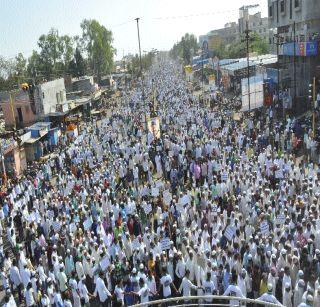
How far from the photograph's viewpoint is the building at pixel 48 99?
29516 mm

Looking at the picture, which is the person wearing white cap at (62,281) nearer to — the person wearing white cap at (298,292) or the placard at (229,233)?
the placard at (229,233)

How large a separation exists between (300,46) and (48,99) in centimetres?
1733

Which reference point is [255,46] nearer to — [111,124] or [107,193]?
[111,124]

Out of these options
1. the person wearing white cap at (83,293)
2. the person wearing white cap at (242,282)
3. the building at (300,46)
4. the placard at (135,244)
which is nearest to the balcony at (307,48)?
the building at (300,46)

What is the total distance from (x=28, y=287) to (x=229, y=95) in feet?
101

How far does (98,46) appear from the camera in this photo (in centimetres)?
5947

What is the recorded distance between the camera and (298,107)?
79.3ft

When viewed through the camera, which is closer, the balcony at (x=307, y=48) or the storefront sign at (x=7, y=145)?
the storefront sign at (x=7, y=145)

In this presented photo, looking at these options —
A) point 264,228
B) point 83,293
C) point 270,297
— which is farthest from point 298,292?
point 83,293

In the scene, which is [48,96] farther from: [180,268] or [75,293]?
[180,268]

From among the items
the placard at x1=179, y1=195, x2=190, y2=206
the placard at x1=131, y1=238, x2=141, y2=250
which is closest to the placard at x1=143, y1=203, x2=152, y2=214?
the placard at x1=179, y1=195, x2=190, y2=206

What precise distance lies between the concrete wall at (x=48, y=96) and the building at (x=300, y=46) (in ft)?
51.6

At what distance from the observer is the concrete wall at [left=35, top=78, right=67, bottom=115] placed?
96.9 feet

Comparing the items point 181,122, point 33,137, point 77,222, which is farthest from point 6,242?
point 181,122
